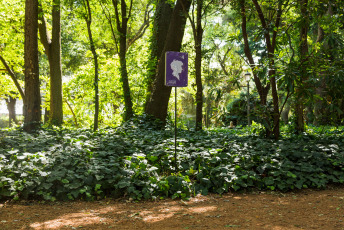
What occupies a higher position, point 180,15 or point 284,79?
point 180,15

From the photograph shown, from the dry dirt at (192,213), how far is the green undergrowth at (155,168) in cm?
26

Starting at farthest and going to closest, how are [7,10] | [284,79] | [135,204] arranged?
[7,10] → [284,79] → [135,204]

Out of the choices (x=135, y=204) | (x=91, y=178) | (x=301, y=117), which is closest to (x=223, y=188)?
(x=135, y=204)

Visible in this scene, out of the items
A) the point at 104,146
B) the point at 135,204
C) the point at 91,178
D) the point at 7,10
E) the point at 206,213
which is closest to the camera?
the point at 206,213

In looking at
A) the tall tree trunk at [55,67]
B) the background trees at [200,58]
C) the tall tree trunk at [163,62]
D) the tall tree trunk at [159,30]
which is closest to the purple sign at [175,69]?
the background trees at [200,58]

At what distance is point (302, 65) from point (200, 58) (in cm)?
442

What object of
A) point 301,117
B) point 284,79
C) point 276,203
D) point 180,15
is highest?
point 180,15

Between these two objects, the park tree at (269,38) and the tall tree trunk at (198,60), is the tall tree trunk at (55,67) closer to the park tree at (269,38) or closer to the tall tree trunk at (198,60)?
the tall tree trunk at (198,60)

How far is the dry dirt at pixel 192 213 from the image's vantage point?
4141mm

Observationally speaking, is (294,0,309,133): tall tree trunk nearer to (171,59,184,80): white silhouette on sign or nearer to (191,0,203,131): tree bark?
(171,59,184,80): white silhouette on sign

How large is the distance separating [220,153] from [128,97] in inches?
266

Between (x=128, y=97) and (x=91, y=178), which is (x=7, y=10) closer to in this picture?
(x=128, y=97)

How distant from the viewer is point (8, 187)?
17.3ft

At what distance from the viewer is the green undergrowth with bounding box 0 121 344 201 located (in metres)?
5.39
